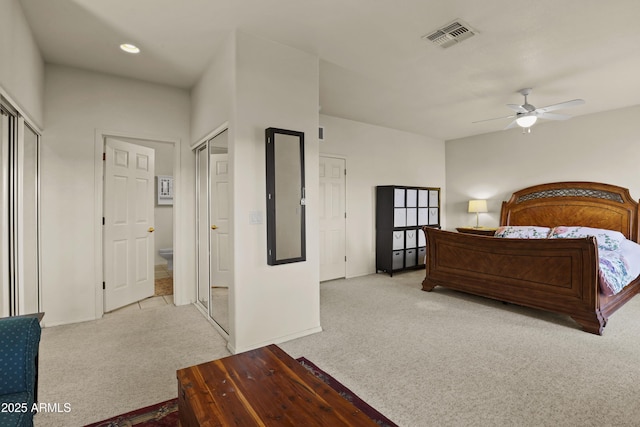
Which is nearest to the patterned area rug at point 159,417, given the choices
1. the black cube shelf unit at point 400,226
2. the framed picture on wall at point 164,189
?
the black cube shelf unit at point 400,226

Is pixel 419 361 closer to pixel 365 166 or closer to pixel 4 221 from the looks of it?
pixel 4 221

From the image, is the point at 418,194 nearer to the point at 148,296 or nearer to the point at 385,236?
the point at 385,236

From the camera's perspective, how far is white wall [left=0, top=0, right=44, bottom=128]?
2027 millimetres

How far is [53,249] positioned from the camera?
3.19 meters

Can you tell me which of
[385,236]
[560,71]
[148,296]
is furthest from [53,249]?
[560,71]

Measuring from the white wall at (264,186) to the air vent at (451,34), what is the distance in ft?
3.49

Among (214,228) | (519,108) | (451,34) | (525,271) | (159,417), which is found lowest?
(159,417)

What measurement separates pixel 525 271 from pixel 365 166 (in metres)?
2.89

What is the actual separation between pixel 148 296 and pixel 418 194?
15.1 ft

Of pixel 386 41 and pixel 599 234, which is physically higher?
pixel 386 41

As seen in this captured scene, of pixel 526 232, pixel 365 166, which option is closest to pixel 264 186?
pixel 365 166

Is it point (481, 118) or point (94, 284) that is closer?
point (94, 284)

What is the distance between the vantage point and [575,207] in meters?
4.85

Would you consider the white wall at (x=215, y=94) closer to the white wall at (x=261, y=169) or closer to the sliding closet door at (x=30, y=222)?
the white wall at (x=261, y=169)
